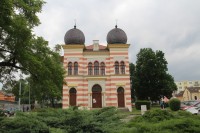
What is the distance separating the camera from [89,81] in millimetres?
37000

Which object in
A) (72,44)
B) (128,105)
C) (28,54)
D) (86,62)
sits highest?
(72,44)

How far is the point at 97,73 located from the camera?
37.7 m

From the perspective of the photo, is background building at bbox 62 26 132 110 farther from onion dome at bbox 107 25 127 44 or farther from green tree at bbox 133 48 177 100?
green tree at bbox 133 48 177 100

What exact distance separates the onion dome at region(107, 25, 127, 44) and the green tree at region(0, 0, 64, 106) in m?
21.4

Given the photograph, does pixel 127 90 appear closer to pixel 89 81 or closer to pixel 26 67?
pixel 89 81

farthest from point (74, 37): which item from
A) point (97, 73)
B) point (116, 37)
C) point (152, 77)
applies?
point (152, 77)

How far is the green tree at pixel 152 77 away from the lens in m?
46.6

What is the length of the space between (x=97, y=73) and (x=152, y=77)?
14.7 metres

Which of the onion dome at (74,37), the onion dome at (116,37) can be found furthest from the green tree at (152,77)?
the onion dome at (74,37)

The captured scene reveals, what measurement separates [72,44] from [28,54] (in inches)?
928

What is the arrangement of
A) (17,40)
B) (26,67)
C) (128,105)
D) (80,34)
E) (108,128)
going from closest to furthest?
(108,128) < (17,40) < (26,67) < (128,105) < (80,34)

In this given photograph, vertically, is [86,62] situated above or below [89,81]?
above

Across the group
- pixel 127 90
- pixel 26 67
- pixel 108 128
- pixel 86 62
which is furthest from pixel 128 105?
pixel 108 128

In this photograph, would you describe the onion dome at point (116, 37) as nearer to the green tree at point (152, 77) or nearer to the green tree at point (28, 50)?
the green tree at point (152, 77)
